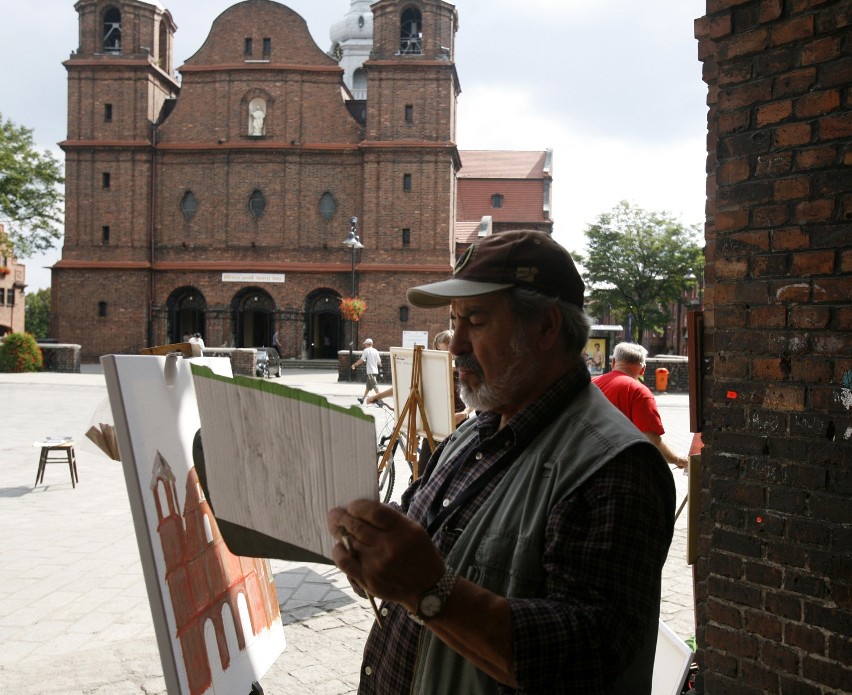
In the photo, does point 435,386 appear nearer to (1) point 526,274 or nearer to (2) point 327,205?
(1) point 526,274

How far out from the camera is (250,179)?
1572 inches

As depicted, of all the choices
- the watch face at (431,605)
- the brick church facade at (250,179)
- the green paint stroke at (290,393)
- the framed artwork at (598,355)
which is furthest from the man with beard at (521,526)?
the brick church facade at (250,179)

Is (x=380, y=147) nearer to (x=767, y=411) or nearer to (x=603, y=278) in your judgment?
(x=603, y=278)

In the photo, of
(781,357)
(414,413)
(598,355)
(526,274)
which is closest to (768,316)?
(781,357)

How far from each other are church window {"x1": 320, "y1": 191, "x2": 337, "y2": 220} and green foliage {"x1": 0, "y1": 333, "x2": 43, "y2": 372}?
1451 centimetres

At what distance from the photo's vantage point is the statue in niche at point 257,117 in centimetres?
4006

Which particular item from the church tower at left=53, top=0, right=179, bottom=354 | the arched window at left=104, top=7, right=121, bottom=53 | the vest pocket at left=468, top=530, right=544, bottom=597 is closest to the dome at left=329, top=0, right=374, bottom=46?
the church tower at left=53, top=0, right=179, bottom=354

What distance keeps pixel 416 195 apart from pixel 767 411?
36736 mm

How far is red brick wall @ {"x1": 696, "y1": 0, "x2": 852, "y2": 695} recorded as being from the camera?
9.00ft

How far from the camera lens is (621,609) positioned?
148cm

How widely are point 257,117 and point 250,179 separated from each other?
3.07 meters

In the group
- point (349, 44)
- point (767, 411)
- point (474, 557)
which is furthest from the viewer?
point (349, 44)

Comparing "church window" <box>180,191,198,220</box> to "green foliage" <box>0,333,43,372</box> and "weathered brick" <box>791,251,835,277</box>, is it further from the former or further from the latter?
"weathered brick" <box>791,251,835,277</box>

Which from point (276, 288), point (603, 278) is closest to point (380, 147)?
point (276, 288)
